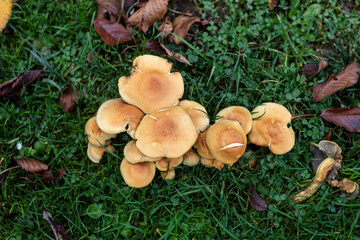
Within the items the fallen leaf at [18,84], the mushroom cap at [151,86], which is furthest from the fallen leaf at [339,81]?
the fallen leaf at [18,84]

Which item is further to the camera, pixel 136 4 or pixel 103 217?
pixel 136 4

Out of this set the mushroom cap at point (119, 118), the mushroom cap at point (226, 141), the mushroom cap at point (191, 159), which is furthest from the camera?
the mushroom cap at point (191, 159)

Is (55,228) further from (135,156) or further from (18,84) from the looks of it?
(18,84)

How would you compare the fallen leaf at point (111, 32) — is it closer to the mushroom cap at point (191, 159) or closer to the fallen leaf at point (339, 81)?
the mushroom cap at point (191, 159)

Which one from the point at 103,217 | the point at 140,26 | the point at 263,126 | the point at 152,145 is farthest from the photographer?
the point at 140,26

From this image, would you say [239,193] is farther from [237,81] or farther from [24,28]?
[24,28]

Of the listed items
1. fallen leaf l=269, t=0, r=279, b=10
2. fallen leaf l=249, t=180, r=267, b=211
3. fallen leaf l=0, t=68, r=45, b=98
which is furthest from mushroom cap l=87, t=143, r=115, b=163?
fallen leaf l=269, t=0, r=279, b=10

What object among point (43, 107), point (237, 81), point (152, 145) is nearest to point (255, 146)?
point (237, 81)
